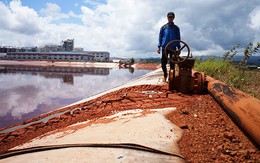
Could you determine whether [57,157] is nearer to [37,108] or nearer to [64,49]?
[37,108]

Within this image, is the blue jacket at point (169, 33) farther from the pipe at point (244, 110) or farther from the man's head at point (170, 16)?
the pipe at point (244, 110)

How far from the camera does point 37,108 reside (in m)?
6.82

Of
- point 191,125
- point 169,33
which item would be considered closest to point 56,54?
point 169,33

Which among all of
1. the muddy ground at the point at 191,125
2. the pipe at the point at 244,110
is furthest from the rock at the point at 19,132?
the pipe at the point at 244,110

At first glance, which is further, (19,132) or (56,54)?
(56,54)

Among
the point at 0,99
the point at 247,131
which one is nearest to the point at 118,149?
the point at 247,131

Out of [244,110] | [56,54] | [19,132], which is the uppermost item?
[56,54]

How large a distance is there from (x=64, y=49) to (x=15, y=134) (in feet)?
415

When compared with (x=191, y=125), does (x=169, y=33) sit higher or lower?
higher

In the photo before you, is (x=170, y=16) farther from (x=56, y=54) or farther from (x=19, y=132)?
(x=56, y=54)

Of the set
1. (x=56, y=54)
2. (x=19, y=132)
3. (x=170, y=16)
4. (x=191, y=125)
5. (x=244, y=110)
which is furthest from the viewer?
(x=56, y=54)

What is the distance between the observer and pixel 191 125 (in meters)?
2.29

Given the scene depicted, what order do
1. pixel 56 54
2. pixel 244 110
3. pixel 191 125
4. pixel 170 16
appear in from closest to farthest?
pixel 244 110 < pixel 191 125 < pixel 170 16 < pixel 56 54

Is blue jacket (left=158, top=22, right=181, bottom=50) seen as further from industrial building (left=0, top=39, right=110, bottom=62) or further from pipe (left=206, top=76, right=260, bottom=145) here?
industrial building (left=0, top=39, right=110, bottom=62)
